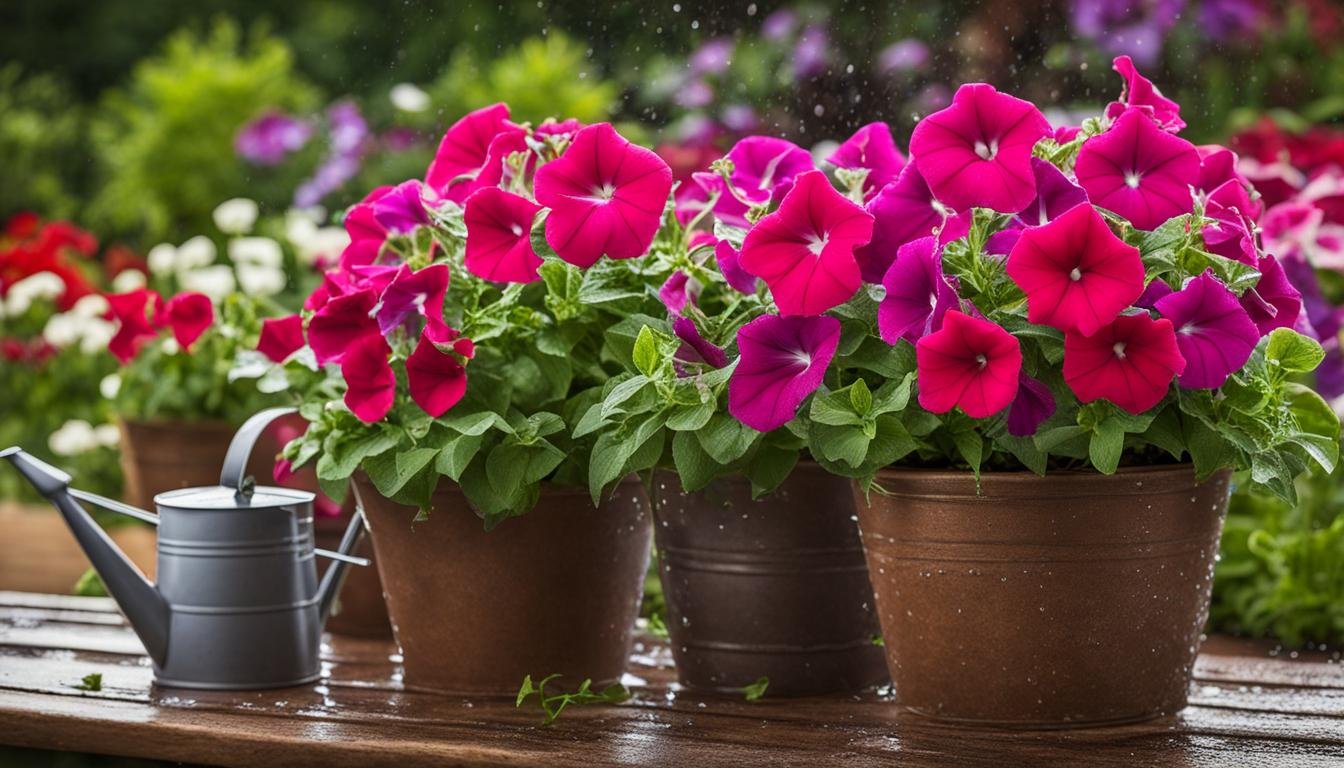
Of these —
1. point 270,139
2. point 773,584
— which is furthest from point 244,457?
point 270,139

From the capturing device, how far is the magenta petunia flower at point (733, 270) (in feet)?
4.07

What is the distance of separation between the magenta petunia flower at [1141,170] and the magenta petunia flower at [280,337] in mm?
681

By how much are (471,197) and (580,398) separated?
0.18 meters

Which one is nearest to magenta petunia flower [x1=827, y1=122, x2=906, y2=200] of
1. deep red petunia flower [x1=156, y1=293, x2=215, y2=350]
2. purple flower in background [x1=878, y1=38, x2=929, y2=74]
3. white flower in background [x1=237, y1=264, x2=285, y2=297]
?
deep red petunia flower [x1=156, y1=293, x2=215, y2=350]

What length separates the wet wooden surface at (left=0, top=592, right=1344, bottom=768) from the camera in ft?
3.78

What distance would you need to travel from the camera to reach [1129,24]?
3000 millimetres

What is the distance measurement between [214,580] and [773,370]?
539mm

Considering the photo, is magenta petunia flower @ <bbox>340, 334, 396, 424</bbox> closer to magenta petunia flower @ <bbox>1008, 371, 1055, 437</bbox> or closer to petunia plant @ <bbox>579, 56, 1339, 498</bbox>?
petunia plant @ <bbox>579, 56, 1339, 498</bbox>

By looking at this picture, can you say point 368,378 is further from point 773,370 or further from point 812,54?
point 812,54

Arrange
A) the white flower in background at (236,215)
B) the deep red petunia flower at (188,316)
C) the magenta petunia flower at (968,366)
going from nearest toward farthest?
the magenta petunia flower at (968,366)
the deep red petunia flower at (188,316)
the white flower in background at (236,215)

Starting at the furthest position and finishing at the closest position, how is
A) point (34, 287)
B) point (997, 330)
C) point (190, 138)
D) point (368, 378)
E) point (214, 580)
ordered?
point (190, 138) < point (34, 287) < point (214, 580) < point (368, 378) < point (997, 330)

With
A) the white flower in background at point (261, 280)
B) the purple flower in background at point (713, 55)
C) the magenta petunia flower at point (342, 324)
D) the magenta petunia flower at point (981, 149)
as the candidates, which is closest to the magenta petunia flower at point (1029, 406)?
the magenta petunia flower at point (981, 149)

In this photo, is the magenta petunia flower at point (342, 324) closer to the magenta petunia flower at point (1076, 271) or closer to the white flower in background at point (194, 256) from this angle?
the magenta petunia flower at point (1076, 271)

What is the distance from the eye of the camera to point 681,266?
132 centimetres
